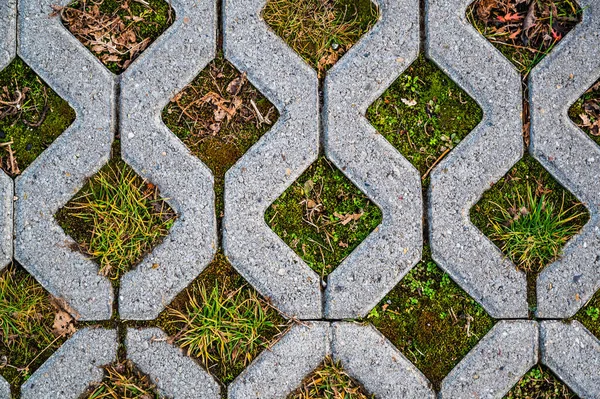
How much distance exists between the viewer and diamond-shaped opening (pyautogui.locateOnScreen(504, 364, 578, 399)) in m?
1.83

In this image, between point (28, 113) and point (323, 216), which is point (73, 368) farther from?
point (323, 216)

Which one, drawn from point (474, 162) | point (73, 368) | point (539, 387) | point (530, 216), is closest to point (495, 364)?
point (539, 387)

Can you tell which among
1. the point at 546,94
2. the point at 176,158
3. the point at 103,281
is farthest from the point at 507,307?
the point at 103,281

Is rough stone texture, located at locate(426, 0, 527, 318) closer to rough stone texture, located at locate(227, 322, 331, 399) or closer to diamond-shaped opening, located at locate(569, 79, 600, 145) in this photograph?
diamond-shaped opening, located at locate(569, 79, 600, 145)

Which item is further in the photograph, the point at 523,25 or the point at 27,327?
the point at 523,25

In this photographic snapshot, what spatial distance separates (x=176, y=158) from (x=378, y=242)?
0.80 meters

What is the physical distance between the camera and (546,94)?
6.16 feet

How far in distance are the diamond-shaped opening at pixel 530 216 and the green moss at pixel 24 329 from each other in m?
1.61

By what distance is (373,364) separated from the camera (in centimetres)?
180

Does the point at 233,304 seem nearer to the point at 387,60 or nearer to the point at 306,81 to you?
the point at 306,81

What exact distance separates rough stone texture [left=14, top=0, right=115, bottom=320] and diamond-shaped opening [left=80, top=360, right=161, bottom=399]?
0.19m

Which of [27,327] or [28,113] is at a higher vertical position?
[28,113]

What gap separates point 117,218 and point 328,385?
0.97 m

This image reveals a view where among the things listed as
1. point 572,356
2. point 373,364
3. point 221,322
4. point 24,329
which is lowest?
point 24,329
